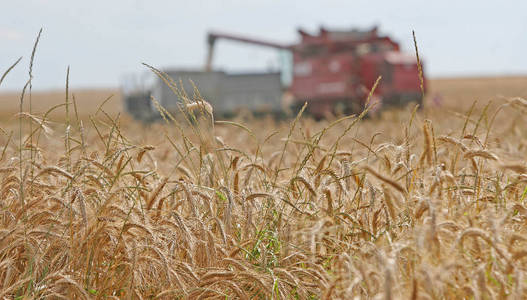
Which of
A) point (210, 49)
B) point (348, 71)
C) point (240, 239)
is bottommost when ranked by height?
point (240, 239)

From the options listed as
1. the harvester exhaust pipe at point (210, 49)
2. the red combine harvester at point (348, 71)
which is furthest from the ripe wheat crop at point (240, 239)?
the harvester exhaust pipe at point (210, 49)

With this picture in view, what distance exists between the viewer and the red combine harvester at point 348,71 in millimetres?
15797

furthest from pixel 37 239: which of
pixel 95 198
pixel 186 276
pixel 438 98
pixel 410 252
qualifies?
pixel 438 98

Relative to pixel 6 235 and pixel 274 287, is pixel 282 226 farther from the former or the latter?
pixel 6 235

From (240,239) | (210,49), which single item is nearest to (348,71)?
(210,49)

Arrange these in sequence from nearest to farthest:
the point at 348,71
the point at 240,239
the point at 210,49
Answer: the point at 240,239 → the point at 348,71 → the point at 210,49

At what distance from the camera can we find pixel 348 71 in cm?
1617

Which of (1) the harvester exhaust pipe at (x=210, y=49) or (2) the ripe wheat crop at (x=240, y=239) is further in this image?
(1) the harvester exhaust pipe at (x=210, y=49)

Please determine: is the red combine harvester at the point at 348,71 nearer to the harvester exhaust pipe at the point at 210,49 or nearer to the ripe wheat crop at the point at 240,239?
the harvester exhaust pipe at the point at 210,49

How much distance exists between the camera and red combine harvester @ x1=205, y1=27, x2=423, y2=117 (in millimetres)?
15797

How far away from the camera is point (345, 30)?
59.3 feet

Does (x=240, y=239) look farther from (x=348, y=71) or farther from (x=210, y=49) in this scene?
(x=210, y=49)

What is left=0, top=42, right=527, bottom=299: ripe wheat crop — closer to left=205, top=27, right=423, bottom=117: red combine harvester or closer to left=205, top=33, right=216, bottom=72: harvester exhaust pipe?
left=205, top=27, right=423, bottom=117: red combine harvester

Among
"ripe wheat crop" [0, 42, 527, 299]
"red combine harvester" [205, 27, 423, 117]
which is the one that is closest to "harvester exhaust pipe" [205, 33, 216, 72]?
"red combine harvester" [205, 27, 423, 117]
